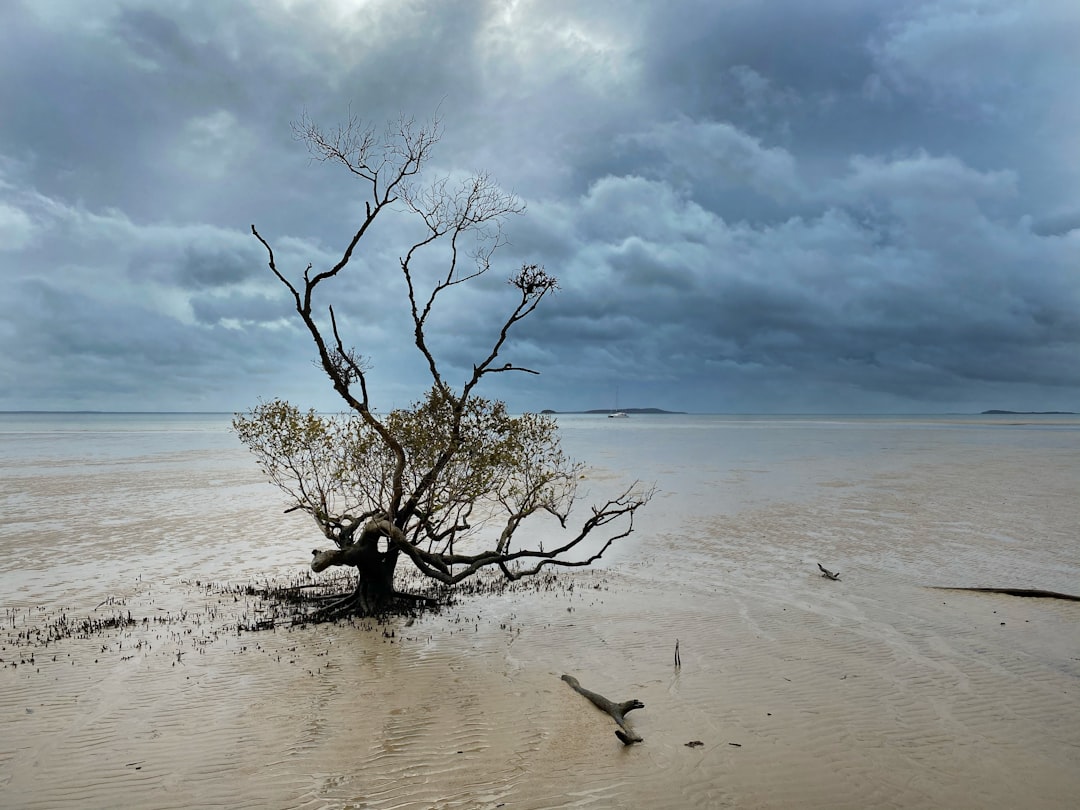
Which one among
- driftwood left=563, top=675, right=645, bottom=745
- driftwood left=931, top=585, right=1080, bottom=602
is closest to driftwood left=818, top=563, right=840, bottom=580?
driftwood left=931, top=585, right=1080, bottom=602

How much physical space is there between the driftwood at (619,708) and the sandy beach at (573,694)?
17cm

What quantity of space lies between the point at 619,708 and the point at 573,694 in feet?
4.45

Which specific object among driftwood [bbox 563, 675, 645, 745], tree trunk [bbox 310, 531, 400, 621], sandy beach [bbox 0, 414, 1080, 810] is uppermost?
tree trunk [bbox 310, 531, 400, 621]

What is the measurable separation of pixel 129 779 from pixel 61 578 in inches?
614

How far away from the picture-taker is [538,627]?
51.1 ft

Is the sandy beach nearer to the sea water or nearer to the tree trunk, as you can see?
the sea water

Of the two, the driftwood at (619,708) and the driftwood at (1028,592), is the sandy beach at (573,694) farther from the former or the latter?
the driftwood at (1028,592)

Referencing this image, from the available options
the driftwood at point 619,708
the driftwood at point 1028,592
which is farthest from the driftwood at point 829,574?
the driftwood at point 619,708

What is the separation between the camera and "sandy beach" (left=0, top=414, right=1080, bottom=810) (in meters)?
8.51

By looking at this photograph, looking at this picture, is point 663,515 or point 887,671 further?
point 663,515

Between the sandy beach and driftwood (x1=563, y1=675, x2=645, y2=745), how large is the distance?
6.7 inches

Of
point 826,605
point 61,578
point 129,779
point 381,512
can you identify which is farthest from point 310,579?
point 826,605

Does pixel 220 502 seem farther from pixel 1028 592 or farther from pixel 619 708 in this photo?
pixel 1028 592

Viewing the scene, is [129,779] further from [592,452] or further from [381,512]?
[592,452]
